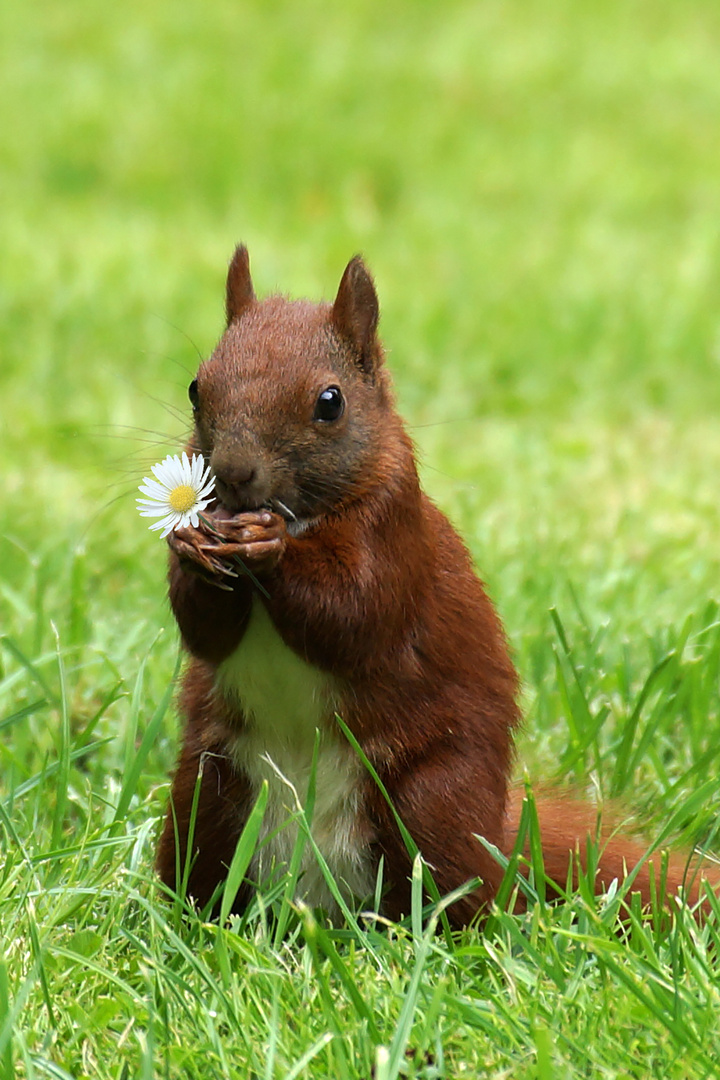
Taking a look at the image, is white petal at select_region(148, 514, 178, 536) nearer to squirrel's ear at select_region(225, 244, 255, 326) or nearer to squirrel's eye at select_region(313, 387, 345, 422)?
squirrel's eye at select_region(313, 387, 345, 422)

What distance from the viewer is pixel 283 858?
223 centimetres

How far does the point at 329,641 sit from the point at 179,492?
279 mm

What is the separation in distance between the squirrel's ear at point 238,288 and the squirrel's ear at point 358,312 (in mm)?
156

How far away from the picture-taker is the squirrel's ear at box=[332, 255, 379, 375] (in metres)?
2.31

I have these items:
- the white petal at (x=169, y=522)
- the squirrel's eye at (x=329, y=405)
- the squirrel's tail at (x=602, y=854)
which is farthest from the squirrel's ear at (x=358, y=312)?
the squirrel's tail at (x=602, y=854)

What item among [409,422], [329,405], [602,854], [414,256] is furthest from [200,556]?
[414,256]

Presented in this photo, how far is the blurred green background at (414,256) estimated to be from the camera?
3912 mm

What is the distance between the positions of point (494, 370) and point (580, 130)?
373cm

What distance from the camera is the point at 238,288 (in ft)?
7.90

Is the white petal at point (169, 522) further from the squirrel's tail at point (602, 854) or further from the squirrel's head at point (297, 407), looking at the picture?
the squirrel's tail at point (602, 854)

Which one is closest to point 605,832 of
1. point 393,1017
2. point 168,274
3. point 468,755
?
point 468,755

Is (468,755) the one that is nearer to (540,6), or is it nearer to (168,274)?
(168,274)

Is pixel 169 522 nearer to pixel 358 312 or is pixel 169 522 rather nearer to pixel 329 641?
pixel 329 641

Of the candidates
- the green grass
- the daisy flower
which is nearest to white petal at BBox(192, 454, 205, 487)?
the daisy flower
